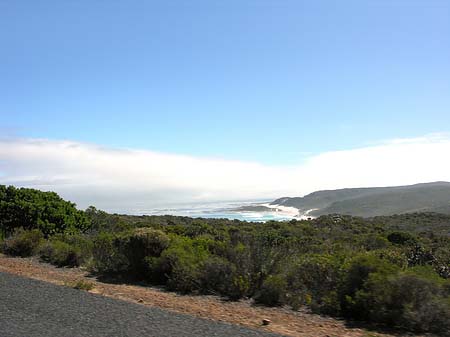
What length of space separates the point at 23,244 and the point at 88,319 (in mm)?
10182

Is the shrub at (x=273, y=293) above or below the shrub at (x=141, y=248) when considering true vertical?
below

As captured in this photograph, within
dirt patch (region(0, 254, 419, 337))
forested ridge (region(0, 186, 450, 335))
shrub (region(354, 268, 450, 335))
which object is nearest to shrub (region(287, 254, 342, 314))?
forested ridge (region(0, 186, 450, 335))

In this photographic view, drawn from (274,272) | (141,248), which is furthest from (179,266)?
(274,272)

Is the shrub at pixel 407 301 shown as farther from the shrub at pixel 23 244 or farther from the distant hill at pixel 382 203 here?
the distant hill at pixel 382 203

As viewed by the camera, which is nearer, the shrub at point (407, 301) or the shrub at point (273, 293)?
the shrub at point (407, 301)

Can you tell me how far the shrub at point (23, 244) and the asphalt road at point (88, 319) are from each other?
23.7 feet

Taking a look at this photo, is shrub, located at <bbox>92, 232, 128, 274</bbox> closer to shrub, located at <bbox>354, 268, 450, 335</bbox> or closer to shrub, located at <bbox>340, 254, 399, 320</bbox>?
shrub, located at <bbox>340, 254, 399, 320</bbox>

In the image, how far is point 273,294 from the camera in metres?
9.90

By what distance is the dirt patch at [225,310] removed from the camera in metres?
7.66

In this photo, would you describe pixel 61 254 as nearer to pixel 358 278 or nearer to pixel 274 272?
pixel 274 272

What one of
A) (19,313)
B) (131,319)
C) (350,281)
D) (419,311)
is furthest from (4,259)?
(419,311)

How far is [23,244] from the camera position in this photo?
16578 millimetres

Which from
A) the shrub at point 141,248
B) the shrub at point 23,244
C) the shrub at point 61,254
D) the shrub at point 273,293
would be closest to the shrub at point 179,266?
the shrub at point 141,248

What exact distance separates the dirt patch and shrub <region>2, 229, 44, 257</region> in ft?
12.8
